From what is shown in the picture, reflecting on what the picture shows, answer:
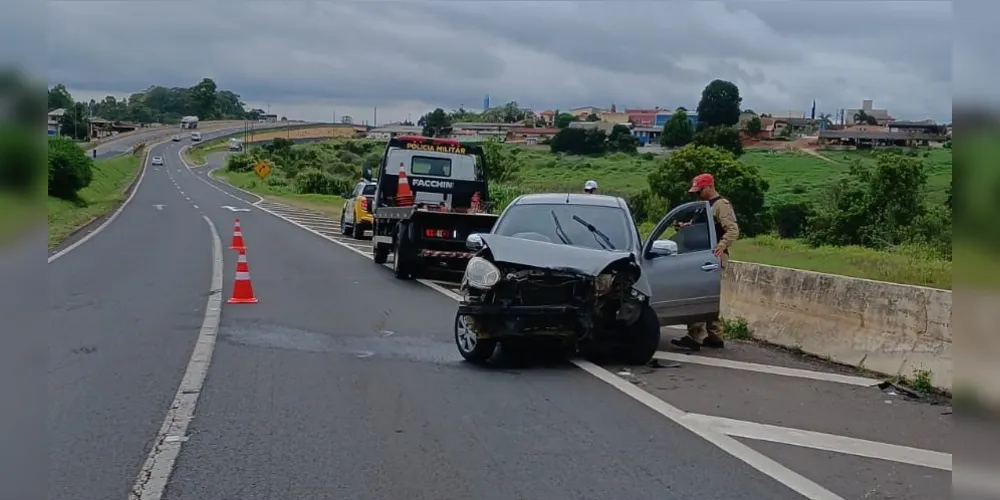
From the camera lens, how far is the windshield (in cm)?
1098

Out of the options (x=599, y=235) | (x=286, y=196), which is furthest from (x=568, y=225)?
(x=286, y=196)

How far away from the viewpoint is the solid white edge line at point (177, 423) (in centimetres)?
604

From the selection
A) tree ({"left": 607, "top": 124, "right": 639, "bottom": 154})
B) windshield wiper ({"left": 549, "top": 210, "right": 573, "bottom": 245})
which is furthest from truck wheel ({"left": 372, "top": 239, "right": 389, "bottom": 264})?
tree ({"left": 607, "top": 124, "right": 639, "bottom": 154})

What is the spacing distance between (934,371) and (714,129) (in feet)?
214

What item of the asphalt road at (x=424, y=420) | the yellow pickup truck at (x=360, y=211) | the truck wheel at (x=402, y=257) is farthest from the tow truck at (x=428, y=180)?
the asphalt road at (x=424, y=420)

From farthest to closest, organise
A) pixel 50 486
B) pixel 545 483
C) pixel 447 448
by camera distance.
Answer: pixel 447 448 < pixel 545 483 < pixel 50 486

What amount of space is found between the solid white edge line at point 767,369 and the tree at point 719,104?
68143mm

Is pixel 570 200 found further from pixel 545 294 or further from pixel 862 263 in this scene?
pixel 862 263

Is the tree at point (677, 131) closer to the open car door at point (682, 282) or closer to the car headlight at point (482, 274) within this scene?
the open car door at point (682, 282)

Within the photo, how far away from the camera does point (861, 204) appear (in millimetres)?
35562

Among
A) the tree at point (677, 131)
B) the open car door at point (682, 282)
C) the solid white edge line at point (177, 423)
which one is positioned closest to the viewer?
the solid white edge line at point (177, 423)
